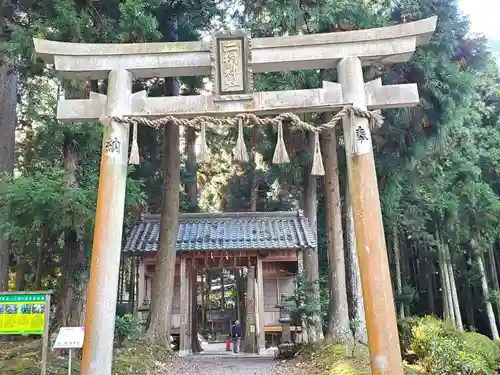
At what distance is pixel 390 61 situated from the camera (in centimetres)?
582

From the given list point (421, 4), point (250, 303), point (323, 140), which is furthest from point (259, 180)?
point (421, 4)

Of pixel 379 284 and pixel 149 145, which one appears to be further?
pixel 149 145

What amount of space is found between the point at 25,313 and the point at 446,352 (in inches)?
252

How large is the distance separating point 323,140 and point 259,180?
34.9ft

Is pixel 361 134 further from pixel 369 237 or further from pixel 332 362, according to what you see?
pixel 332 362

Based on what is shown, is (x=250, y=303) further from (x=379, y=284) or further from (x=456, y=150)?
(x=379, y=284)

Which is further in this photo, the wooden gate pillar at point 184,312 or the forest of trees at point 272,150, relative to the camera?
the wooden gate pillar at point 184,312

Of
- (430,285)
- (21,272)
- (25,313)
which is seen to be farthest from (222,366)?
(430,285)

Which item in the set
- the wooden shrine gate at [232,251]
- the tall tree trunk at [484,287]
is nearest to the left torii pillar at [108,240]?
the wooden shrine gate at [232,251]

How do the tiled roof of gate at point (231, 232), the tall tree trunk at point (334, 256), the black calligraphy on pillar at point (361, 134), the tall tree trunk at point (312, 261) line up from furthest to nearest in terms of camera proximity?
1. the tiled roof of gate at point (231, 232)
2. the tall tree trunk at point (312, 261)
3. the tall tree trunk at point (334, 256)
4. the black calligraphy on pillar at point (361, 134)

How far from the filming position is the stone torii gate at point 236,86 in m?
5.33

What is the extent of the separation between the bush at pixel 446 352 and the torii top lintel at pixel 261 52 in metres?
4.87

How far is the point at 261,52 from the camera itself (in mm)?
5637

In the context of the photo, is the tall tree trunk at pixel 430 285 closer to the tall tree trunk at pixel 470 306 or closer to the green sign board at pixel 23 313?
the tall tree trunk at pixel 470 306
